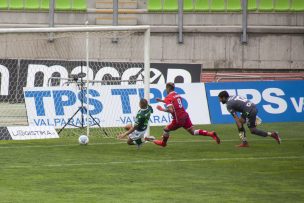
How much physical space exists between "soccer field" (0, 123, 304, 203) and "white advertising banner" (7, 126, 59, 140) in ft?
1.95

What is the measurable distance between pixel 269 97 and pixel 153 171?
13561 mm

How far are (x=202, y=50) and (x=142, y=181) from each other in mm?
24985

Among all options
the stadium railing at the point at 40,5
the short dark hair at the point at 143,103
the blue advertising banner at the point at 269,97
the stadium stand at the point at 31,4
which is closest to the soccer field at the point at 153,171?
the short dark hair at the point at 143,103

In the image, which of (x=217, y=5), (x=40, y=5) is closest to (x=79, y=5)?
(x=40, y=5)

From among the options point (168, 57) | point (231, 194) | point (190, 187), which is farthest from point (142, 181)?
point (168, 57)

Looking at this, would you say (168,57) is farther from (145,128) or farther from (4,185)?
(4,185)

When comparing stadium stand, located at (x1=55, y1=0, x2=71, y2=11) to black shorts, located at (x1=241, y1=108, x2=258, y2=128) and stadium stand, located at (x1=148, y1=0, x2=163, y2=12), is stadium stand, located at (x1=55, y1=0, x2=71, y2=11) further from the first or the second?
black shorts, located at (x1=241, y1=108, x2=258, y2=128)

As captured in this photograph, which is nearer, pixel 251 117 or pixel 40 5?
pixel 251 117

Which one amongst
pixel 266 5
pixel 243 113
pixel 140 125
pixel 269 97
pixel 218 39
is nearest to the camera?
pixel 140 125

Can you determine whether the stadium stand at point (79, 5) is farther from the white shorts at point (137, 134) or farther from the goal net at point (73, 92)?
the white shorts at point (137, 134)

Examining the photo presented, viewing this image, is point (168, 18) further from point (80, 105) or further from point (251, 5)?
point (80, 105)

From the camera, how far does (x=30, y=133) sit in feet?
79.5

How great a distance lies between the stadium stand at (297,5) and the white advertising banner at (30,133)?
1934cm

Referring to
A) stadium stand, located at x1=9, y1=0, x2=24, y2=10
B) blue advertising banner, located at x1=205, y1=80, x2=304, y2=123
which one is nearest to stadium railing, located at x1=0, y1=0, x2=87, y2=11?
stadium stand, located at x1=9, y1=0, x2=24, y2=10
